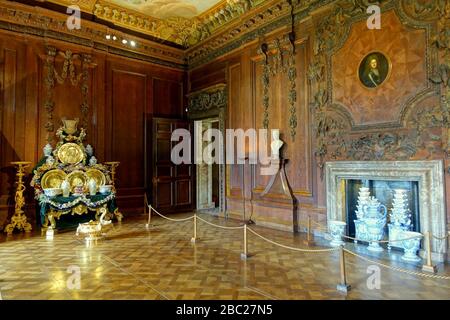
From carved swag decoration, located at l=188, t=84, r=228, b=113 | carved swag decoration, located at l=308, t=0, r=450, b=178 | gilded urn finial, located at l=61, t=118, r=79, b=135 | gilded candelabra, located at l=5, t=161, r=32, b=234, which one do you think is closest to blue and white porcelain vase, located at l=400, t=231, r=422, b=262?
carved swag decoration, located at l=308, t=0, r=450, b=178

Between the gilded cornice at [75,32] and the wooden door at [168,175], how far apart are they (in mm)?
2070

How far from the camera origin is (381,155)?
4.95 meters

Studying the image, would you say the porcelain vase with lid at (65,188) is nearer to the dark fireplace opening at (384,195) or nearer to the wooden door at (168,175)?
the wooden door at (168,175)

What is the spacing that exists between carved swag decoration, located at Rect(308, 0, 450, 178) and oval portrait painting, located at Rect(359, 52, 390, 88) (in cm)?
66

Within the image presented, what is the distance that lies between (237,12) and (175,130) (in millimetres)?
3725

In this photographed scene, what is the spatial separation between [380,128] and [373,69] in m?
1.07

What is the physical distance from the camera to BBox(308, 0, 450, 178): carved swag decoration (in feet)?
14.3

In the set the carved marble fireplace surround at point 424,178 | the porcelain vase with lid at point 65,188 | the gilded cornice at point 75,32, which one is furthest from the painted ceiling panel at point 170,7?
the carved marble fireplace surround at point 424,178

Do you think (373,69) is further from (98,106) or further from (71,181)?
(71,181)

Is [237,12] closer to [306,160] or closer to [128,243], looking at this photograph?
[306,160]

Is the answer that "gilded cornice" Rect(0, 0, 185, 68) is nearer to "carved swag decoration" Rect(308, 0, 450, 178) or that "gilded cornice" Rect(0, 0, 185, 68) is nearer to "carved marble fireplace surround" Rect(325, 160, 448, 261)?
"carved swag decoration" Rect(308, 0, 450, 178)

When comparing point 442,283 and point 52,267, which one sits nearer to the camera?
point 442,283

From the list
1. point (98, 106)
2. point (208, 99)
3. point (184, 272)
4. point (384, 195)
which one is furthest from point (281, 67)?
point (184, 272)
